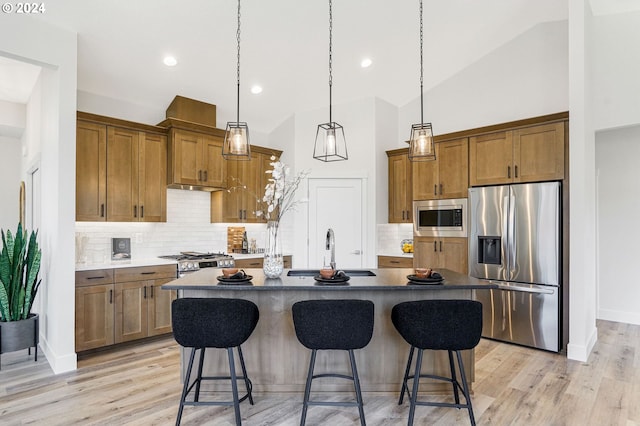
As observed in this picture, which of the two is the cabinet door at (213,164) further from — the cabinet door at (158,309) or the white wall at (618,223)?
the white wall at (618,223)

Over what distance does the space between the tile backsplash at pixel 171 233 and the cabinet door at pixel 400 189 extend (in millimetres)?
1611

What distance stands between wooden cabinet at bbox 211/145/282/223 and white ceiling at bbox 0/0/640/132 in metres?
0.73

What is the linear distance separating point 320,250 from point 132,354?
105 inches

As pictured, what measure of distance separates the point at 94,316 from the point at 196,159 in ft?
6.84

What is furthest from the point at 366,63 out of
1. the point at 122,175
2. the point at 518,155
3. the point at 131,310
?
the point at 131,310

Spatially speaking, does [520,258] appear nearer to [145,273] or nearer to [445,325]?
[445,325]

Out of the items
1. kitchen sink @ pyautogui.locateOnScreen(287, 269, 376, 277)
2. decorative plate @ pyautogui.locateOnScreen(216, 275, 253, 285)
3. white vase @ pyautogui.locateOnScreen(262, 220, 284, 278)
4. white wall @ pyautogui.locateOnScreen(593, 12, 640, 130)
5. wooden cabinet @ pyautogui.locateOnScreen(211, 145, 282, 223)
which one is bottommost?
kitchen sink @ pyautogui.locateOnScreen(287, 269, 376, 277)

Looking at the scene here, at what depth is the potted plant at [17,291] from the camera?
3.43 metres

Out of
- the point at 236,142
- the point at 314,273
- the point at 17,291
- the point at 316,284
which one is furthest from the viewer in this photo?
the point at 17,291

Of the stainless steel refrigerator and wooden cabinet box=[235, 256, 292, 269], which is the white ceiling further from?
wooden cabinet box=[235, 256, 292, 269]

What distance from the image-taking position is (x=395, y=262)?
532cm

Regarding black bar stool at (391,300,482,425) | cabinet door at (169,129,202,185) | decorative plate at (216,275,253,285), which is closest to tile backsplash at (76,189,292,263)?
cabinet door at (169,129,202,185)

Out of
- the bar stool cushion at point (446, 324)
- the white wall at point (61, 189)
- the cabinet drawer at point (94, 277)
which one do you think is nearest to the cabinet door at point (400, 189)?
the bar stool cushion at point (446, 324)

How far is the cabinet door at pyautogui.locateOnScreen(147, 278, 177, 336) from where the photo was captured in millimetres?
4148
